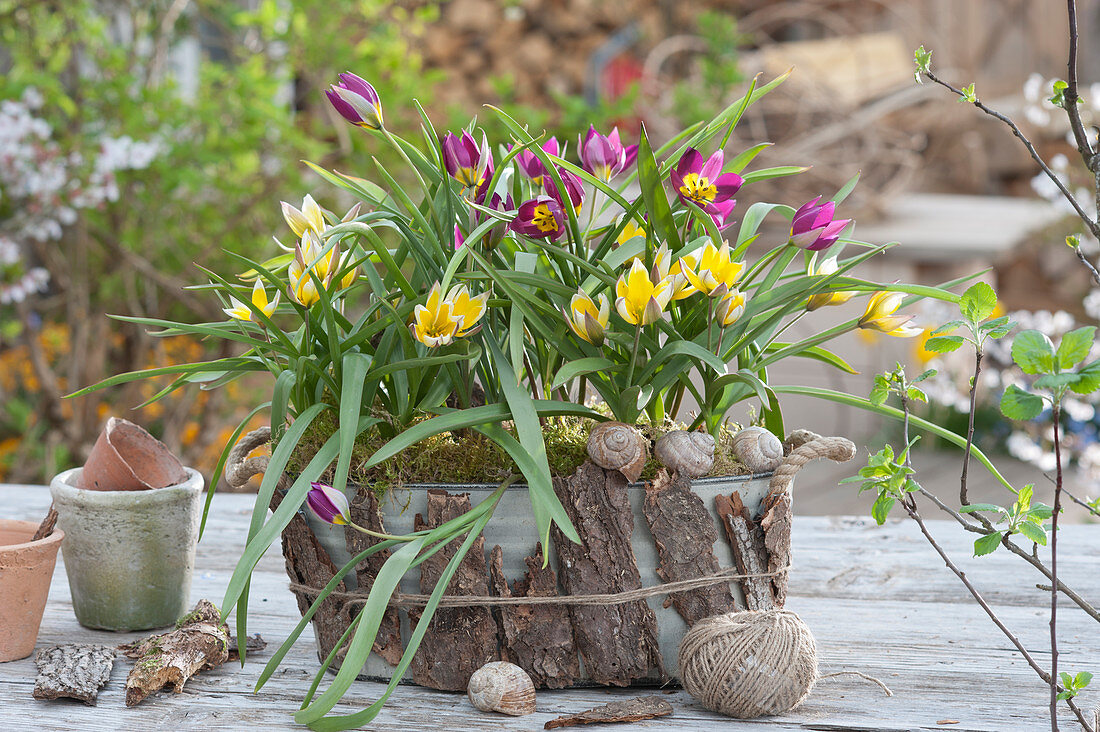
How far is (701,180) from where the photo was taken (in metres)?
0.70

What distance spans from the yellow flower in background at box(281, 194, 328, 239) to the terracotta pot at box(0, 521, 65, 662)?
12.4 inches

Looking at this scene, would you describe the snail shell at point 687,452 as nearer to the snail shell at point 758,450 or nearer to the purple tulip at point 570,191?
the snail shell at point 758,450

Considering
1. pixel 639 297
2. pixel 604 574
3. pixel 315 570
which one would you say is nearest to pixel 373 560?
pixel 315 570

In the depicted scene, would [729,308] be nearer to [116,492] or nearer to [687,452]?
[687,452]

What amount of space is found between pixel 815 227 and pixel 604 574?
0.29 metres

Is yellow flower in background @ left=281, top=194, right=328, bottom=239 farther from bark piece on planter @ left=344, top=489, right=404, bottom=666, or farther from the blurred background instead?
the blurred background

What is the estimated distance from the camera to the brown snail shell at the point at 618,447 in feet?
2.25

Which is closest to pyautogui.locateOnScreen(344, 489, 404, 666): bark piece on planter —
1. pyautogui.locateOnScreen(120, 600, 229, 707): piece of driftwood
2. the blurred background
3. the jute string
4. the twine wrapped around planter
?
the twine wrapped around planter

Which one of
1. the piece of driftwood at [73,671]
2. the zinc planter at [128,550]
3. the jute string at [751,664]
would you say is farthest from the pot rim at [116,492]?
the jute string at [751,664]

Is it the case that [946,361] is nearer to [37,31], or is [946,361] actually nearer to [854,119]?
[854,119]

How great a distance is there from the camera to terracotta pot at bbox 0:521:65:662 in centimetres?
77

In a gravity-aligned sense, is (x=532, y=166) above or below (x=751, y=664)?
above

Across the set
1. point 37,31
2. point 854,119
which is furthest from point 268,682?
point 854,119

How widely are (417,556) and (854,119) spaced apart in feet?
9.77
